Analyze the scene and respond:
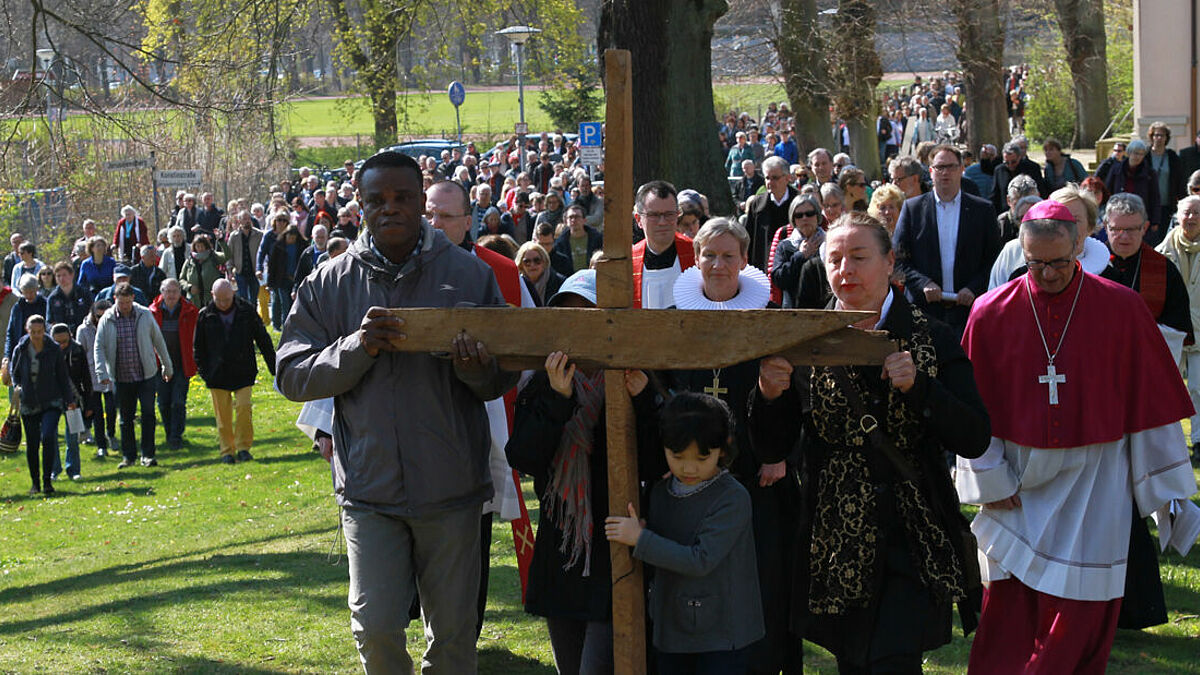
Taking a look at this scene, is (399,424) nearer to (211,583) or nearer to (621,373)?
(621,373)

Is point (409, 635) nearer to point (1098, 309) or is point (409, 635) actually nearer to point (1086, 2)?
point (1098, 309)

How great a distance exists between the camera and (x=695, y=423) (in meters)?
4.63

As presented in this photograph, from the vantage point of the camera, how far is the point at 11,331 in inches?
789

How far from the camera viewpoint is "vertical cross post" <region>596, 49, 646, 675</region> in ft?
14.3

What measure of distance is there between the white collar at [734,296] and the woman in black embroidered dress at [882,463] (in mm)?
1035

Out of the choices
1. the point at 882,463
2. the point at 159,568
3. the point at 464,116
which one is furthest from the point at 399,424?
Result: the point at 464,116

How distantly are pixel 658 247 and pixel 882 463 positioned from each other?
10.1ft

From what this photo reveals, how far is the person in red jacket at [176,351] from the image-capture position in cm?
1906

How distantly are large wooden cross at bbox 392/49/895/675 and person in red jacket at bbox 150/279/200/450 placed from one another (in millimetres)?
15328

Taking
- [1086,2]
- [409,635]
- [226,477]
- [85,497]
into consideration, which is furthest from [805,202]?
[1086,2]

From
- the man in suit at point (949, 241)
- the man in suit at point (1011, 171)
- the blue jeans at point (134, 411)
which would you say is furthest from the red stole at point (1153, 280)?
the blue jeans at point (134, 411)

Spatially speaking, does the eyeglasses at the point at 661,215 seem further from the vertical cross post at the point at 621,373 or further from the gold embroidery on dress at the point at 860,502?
the vertical cross post at the point at 621,373

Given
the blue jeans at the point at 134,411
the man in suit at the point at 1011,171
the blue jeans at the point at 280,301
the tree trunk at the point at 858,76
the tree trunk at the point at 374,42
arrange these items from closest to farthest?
the man in suit at the point at 1011,171
the blue jeans at the point at 134,411
the tree trunk at the point at 374,42
the blue jeans at the point at 280,301
the tree trunk at the point at 858,76

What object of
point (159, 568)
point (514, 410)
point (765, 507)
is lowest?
point (159, 568)
